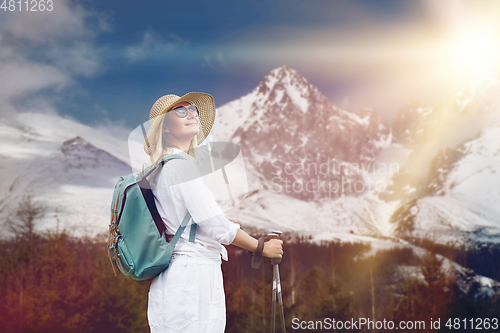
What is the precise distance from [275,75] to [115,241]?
7290 mm

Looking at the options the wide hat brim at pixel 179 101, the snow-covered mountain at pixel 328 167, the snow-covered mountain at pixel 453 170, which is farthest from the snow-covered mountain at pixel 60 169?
the wide hat brim at pixel 179 101

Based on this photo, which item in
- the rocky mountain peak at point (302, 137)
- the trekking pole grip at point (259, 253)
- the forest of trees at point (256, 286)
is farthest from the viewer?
the rocky mountain peak at point (302, 137)

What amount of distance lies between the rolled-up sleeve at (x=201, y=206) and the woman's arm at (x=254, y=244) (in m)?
0.04

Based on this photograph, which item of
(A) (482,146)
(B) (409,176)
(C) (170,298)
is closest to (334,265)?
(B) (409,176)

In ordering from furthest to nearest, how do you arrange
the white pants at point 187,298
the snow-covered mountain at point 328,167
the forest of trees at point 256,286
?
the forest of trees at point 256,286 < the snow-covered mountain at point 328,167 < the white pants at point 187,298

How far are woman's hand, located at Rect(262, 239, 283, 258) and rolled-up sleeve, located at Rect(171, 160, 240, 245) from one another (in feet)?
0.49

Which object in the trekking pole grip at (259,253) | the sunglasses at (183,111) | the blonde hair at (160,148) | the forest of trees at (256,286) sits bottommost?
the forest of trees at (256,286)

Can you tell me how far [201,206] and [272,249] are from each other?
309 millimetres

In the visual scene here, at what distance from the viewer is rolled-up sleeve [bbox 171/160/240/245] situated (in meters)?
1.37

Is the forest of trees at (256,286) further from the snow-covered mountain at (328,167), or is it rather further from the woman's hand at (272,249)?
the woman's hand at (272,249)

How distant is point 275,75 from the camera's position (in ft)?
27.6

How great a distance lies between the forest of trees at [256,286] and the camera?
27.0ft

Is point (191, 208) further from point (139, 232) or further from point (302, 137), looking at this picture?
point (302, 137)

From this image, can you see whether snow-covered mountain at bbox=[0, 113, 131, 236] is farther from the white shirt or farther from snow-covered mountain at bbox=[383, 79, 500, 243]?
the white shirt
